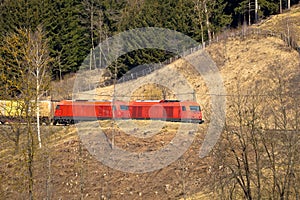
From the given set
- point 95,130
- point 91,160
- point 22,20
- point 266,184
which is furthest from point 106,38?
point 266,184

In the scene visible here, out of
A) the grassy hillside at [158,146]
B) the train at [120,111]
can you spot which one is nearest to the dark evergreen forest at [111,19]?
the grassy hillside at [158,146]

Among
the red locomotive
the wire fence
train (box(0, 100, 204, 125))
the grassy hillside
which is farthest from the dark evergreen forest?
the red locomotive

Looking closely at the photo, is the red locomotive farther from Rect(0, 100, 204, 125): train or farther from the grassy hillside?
the grassy hillside

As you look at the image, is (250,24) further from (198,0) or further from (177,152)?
(177,152)

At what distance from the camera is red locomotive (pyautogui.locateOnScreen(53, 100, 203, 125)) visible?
44.5 meters

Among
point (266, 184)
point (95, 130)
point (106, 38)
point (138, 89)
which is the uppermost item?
point (106, 38)

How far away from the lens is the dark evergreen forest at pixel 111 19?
6438 centimetres

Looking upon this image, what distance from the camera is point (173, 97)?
53.3m

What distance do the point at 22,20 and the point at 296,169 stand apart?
159 ft

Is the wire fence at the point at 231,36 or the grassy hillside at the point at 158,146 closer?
the grassy hillside at the point at 158,146

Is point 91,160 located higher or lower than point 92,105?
lower

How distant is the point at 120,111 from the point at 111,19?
99.9 ft

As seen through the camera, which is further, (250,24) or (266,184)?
(250,24)

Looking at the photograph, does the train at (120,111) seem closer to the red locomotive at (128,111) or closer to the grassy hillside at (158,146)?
the red locomotive at (128,111)
